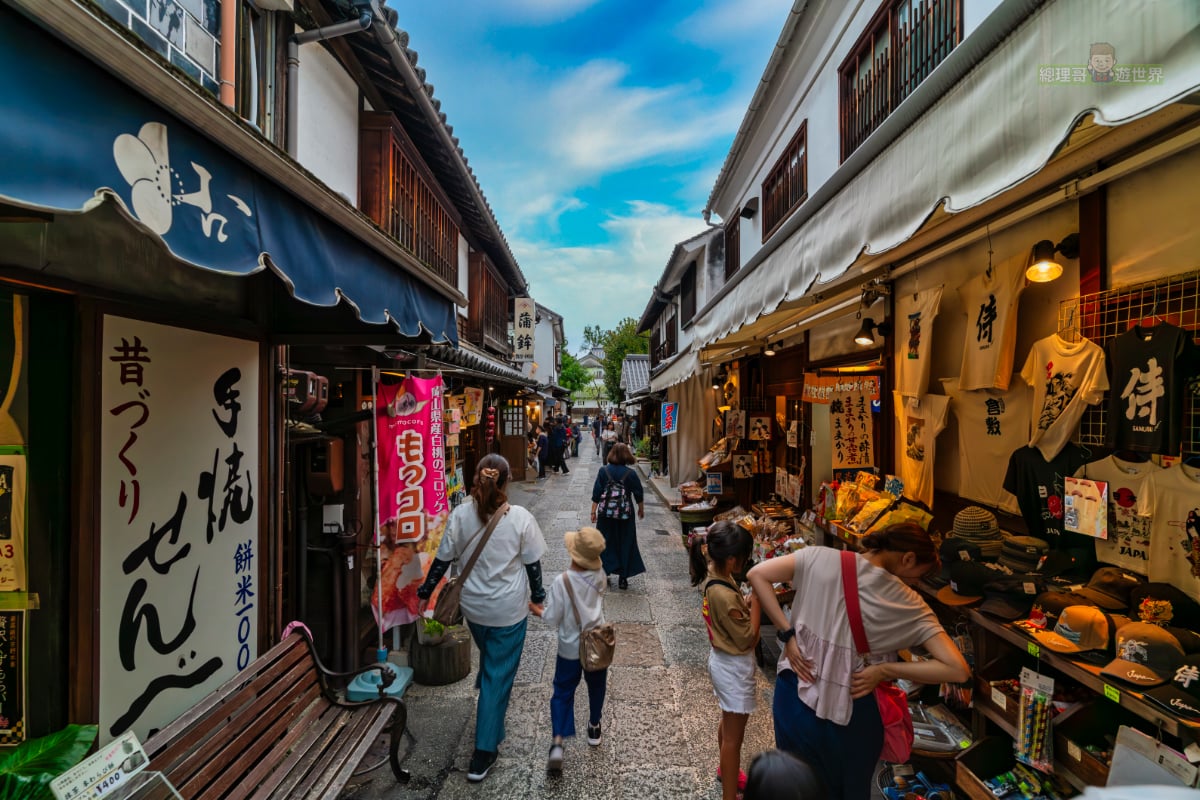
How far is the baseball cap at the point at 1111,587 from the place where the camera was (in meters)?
2.76

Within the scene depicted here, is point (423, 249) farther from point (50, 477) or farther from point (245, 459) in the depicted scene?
point (50, 477)

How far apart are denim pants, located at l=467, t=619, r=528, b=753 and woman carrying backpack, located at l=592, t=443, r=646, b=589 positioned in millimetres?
3625

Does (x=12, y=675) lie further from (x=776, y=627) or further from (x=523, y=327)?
(x=523, y=327)

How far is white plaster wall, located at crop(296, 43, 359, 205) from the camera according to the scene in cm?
545

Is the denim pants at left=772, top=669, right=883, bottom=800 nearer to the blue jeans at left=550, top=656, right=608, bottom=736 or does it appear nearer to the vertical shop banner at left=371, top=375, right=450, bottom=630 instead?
the blue jeans at left=550, top=656, right=608, bottom=736

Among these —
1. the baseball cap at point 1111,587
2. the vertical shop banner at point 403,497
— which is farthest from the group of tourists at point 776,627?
the vertical shop banner at point 403,497

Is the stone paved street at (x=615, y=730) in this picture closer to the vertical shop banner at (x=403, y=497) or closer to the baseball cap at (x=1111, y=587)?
the vertical shop banner at (x=403, y=497)

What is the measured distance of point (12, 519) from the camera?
7.55ft

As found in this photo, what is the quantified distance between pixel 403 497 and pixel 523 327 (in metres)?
15.0

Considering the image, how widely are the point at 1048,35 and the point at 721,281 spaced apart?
14.0 meters

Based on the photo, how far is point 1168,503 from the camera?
2.64m

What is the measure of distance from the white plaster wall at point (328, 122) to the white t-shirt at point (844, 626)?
5456mm

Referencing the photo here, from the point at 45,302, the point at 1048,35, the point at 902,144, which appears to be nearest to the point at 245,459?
the point at 45,302

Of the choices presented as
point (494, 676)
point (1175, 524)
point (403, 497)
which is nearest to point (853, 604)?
point (1175, 524)
